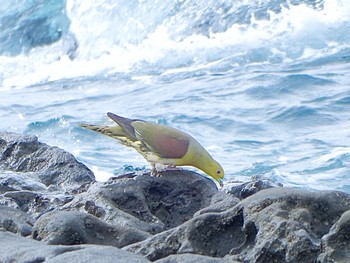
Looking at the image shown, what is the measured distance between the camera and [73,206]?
473 cm

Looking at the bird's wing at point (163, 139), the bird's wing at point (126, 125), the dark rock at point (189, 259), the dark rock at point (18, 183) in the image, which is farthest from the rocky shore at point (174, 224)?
the bird's wing at point (126, 125)

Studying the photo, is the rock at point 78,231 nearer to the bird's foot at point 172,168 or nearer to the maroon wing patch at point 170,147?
the bird's foot at point 172,168

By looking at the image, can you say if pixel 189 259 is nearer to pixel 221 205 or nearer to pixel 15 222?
pixel 221 205

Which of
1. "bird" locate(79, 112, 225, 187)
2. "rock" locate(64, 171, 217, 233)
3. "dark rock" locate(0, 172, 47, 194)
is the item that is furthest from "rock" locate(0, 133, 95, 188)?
"rock" locate(64, 171, 217, 233)

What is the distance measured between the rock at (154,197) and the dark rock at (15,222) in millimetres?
334

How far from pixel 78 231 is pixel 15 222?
46 cm

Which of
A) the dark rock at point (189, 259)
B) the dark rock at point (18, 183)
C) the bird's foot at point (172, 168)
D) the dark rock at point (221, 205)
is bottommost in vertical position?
the dark rock at point (18, 183)

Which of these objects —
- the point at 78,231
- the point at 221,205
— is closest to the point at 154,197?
the point at 221,205

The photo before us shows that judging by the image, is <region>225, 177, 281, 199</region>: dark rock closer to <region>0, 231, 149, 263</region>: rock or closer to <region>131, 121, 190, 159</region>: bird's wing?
<region>131, 121, 190, 159</region>: bird's wing

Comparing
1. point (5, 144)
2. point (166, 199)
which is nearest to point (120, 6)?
point (5, 144)

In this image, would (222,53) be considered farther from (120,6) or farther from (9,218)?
(9,218)

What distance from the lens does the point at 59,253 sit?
10.8 feet

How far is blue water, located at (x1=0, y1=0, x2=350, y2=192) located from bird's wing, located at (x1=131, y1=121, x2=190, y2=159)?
322 centimetres

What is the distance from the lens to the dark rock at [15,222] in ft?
13.5
